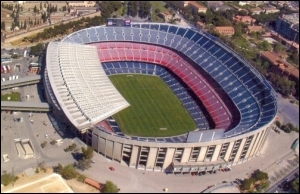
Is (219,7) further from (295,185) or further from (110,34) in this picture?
(295,185)

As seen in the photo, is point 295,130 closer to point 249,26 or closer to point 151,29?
point 151,29

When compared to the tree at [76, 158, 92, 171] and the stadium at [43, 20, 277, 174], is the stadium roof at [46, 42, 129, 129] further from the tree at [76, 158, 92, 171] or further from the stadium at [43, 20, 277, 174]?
the tree at [76, 158, 92, 171]

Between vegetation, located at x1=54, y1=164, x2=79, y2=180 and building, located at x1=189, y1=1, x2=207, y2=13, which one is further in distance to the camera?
building, located at x1=189, y1=1, x2=207, y2=13

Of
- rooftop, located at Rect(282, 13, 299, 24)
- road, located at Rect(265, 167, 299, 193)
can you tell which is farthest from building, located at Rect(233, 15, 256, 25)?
road, located at Rect(265, 167, 299, 193)

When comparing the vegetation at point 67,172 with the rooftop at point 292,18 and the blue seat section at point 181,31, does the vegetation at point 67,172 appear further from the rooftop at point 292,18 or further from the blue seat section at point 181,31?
the rooftop at point 292,18

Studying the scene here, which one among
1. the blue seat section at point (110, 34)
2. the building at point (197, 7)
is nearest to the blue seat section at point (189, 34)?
the blue seat section at point (110, 34)

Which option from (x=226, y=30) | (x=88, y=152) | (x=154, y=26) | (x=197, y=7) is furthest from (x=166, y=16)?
(x=88, y=152)

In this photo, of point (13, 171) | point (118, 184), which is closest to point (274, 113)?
point (118, 184)
